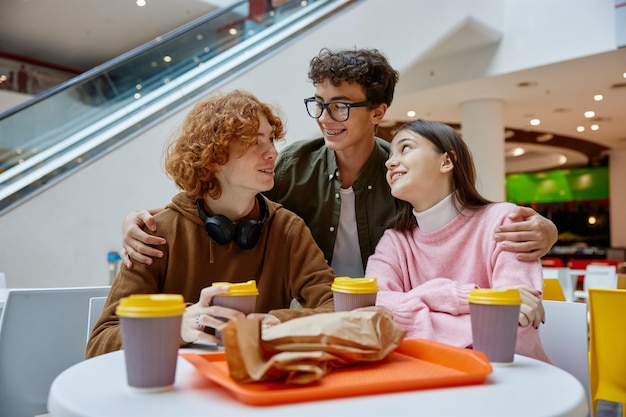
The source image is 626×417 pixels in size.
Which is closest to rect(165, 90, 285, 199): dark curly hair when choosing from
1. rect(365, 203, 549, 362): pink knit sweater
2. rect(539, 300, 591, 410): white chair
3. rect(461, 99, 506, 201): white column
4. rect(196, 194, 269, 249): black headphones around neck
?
rect(196, 194, 269, 249): black headphones around neck

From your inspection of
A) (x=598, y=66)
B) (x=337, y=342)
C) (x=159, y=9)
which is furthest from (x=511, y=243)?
(x=159, y=9)

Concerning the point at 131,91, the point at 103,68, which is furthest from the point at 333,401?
the point at 103,68

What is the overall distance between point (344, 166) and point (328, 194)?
6.4 inches

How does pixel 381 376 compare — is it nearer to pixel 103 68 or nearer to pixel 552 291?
pixel 552 291

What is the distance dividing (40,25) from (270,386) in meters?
11.5

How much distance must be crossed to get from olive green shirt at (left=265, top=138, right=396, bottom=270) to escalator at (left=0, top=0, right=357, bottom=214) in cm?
313

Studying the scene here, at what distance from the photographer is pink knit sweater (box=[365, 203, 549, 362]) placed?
4.89ft

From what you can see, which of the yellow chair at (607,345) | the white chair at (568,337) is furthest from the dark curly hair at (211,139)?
the yellow chair at (607,345)

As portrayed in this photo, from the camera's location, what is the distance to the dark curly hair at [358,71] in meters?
2.28

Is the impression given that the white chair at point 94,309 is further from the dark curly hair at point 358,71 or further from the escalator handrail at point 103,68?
the escalator handrail at point 103,68

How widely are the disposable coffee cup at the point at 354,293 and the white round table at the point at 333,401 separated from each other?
34 cm

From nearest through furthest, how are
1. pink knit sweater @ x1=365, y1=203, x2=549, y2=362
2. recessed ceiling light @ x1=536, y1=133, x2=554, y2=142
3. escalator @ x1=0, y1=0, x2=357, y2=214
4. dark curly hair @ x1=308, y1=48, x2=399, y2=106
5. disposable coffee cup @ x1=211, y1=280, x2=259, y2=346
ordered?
disposable coffee cup @ x1=211, y1=280, x2=259, y2=346, pink knit sweater @ x1=365, y1=203, x2=549, y2=362, dark curly hair @ x1=308, y1=48, x2=399, y2=106, escalator @ x1=0, y1=0, x2=357, y2=214, recessed ceiling light @ x1=536, y1=133, x2=554, y2=142

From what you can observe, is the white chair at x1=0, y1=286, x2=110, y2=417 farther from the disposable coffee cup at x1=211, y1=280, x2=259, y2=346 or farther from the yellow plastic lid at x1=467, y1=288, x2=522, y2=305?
the yellow plastic lid at x1=467, y1=288, x2=522, y2=305

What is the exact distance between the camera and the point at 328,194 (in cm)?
243
